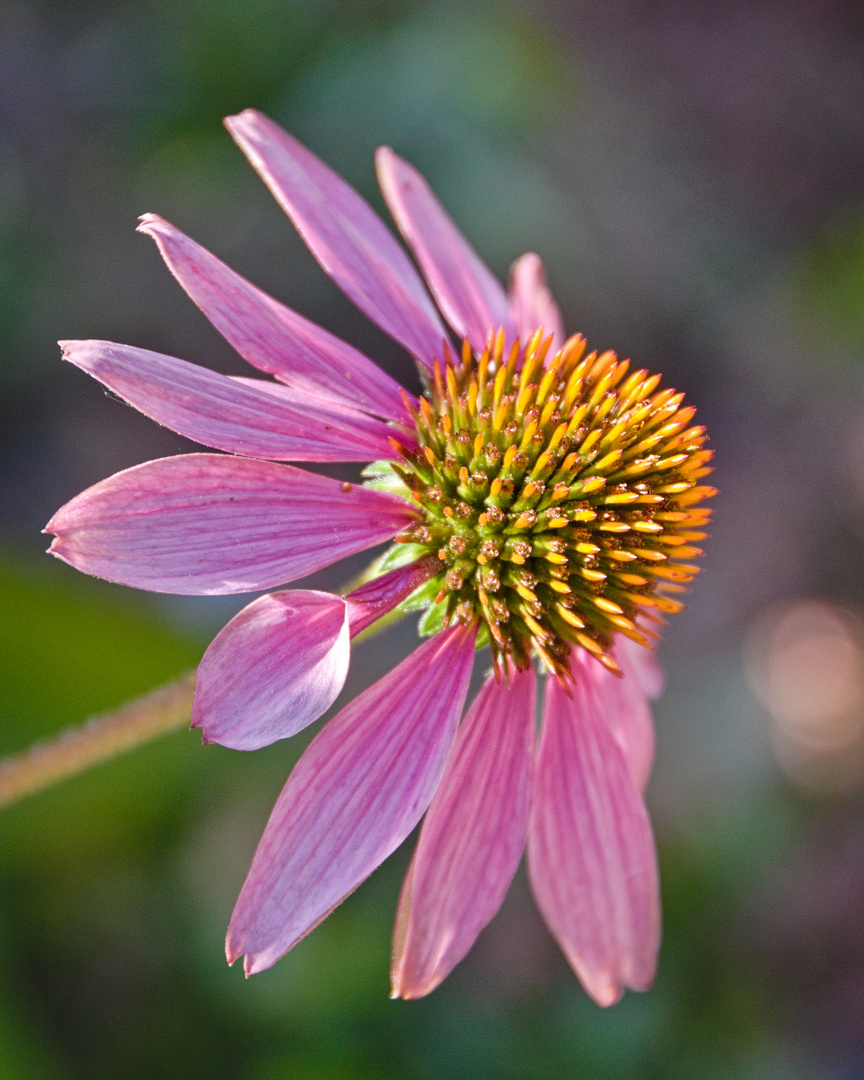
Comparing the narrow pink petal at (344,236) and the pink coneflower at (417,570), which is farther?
the narrow pink petal at (344,236)

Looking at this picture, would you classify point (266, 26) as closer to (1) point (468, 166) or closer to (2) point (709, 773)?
(1) point (468, 166)

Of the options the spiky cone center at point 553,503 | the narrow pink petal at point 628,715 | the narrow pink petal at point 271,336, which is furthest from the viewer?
the narrow pink petal at point 628,715

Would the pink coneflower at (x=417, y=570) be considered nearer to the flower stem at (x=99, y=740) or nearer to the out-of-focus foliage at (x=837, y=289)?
the flower stem at (x=99, y=740)

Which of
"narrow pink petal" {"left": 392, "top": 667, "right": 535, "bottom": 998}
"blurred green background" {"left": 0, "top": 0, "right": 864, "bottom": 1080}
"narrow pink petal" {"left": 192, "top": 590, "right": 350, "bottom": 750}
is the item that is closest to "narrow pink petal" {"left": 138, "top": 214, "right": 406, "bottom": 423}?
"narrow pink petal" {"left": 192, "top": 590, "right": 350, "bottom": 750}

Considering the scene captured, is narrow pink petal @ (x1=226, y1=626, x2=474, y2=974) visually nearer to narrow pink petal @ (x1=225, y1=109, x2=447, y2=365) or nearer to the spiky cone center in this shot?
the spiky cone center

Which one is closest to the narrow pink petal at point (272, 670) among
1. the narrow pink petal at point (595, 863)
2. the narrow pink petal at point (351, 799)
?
the narrow pink petal at point (351, 799)

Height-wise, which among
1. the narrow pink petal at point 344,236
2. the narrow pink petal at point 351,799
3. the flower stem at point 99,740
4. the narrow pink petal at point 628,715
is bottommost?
the narrow pink petal at point 628,715

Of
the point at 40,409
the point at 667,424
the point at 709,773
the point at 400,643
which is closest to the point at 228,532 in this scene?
the point at 667,424

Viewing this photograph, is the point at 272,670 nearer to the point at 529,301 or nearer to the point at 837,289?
the point at 529,301
